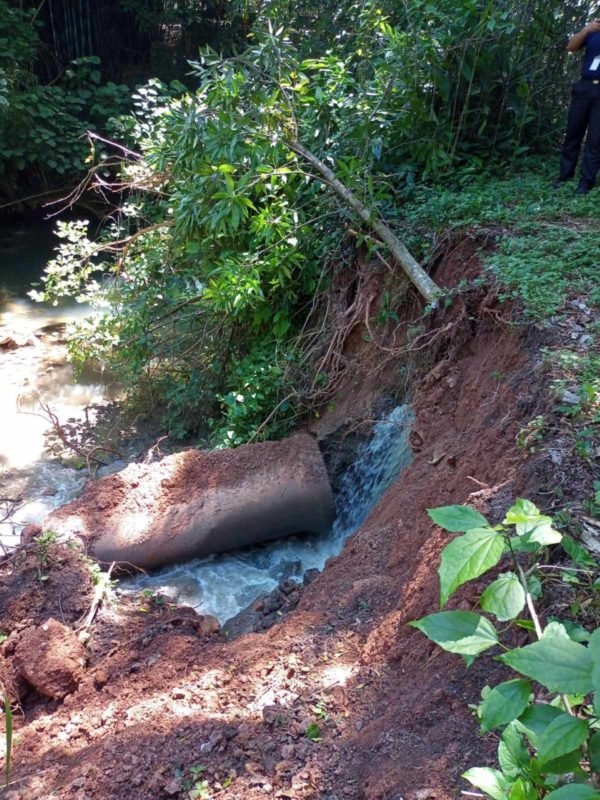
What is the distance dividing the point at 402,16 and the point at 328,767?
658cm

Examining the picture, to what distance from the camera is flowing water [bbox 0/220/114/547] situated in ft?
19.9

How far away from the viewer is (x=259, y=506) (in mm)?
5051

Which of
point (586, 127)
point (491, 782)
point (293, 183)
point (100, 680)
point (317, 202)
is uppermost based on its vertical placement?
point (586, 127)

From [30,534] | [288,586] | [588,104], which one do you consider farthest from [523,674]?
[588,104]

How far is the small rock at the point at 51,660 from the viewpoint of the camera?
3.71 m

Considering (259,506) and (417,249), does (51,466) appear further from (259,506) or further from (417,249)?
(417,249)

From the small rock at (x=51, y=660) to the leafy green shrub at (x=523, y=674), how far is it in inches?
111

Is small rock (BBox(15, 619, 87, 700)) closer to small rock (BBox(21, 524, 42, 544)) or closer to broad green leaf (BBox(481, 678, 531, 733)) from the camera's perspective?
small rock (BBox(21, 524, 42, 544))

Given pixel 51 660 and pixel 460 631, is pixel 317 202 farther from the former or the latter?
pixel 460 631

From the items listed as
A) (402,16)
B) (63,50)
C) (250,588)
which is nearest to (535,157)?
(402,16)

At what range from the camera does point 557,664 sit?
1273mm

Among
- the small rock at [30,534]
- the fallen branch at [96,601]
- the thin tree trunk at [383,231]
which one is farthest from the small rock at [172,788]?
the thin tree trunk at [383,231]

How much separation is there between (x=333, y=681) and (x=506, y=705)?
1.72 m

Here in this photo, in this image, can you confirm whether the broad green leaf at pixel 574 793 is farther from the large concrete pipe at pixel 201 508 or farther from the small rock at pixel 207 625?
the large concrete pipe at pixel 201 508
